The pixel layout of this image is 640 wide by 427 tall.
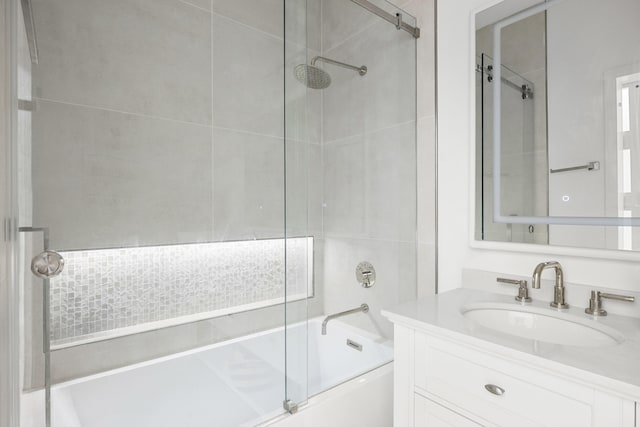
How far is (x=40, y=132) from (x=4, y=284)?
57cm

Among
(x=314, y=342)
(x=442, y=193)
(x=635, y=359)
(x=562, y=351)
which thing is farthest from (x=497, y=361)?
(x=442, y=193)

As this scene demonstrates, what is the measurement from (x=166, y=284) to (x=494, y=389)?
4.00 feet

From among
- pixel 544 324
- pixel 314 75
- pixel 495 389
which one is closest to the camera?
pixel 495 389

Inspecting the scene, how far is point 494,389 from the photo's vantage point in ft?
2.69

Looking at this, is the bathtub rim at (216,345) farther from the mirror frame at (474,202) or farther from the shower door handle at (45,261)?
the mirror frame at (474,202)

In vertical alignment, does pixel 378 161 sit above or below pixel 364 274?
above

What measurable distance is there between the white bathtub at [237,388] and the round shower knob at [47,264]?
15.5 inches

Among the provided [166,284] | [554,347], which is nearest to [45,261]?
[166,284]

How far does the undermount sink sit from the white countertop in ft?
0.06

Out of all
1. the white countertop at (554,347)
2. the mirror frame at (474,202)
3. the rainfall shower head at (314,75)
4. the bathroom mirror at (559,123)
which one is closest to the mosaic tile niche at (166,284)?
the white countertop at (554,347)

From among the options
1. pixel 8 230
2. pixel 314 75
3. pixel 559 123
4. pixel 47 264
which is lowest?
pixel 47 264

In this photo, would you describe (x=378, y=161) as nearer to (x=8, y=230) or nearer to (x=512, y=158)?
(x=512, y=158)

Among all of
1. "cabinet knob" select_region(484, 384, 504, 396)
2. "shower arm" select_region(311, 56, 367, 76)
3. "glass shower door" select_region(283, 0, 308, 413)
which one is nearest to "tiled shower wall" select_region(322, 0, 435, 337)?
"shower arm" select_region(311, 56, 367, 76)

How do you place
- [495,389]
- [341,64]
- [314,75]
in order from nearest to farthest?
[495,389], [314,75], [341,64]
